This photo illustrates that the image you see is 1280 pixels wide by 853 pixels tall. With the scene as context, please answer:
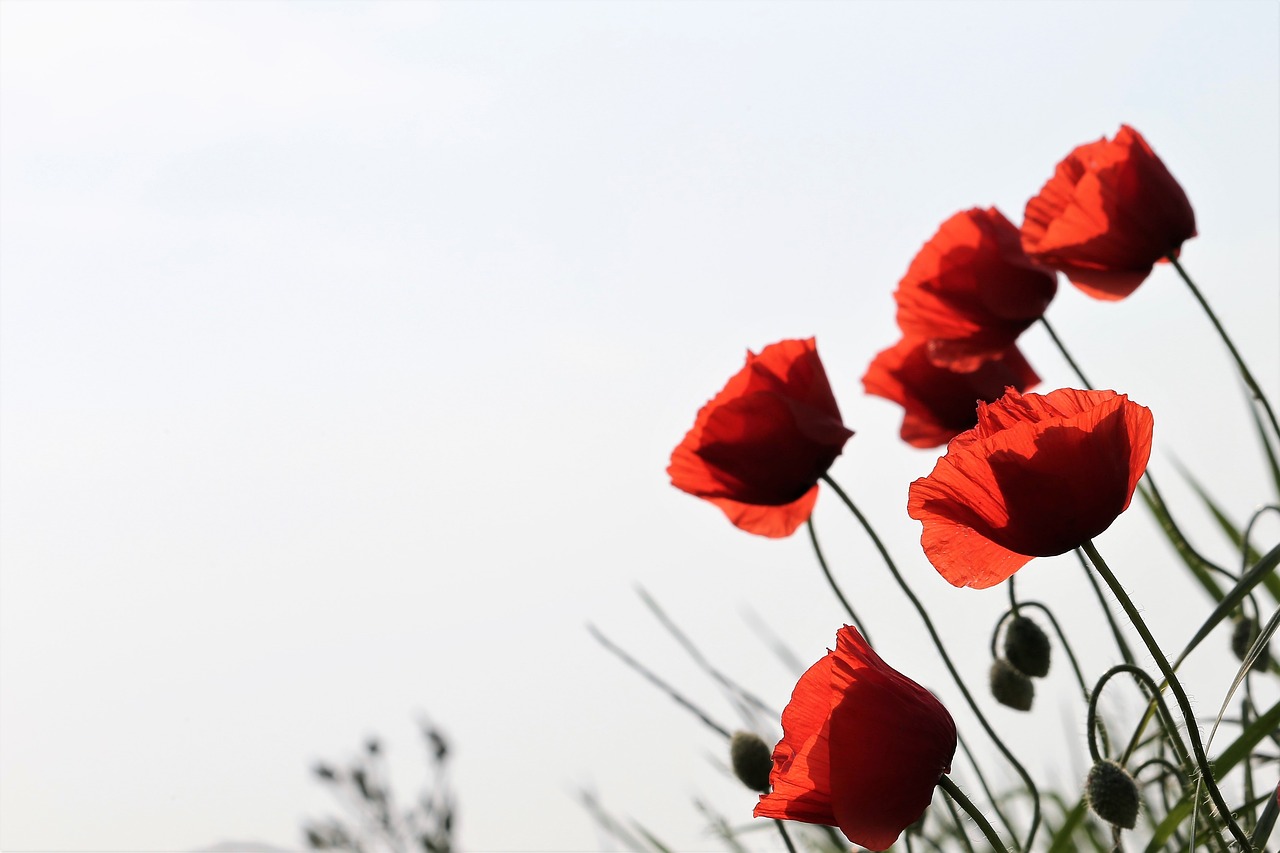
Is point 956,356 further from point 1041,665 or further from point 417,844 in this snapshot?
point 417,844

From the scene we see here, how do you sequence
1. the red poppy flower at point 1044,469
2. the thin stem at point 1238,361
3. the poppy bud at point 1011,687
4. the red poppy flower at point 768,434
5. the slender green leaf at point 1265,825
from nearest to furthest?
the slender green leaf at point 1265,825
the red poppy flower at point 1044,469
the thin stem at point 1238,361
the red poppy flower at point 768,434
the poppy bud at point 1011,687

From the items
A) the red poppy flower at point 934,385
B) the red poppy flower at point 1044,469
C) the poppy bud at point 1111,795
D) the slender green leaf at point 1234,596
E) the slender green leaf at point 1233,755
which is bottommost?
the slender green leaf at point 1233,755

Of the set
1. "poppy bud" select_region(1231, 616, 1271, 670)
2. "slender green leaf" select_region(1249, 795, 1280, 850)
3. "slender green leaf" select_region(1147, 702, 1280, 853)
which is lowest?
"slender green leaf" select_region(1249, 795, 1280, 850)

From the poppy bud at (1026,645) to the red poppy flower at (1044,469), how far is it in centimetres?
51

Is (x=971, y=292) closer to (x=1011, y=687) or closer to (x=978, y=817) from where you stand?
(x=1011, y=687)

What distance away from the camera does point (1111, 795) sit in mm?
942

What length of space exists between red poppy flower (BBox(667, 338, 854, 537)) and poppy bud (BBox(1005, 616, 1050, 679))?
25 cm

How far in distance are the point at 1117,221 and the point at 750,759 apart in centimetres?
67

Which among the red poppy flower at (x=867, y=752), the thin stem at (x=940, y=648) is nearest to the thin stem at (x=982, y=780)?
the thin stem at (x=940, y=648)

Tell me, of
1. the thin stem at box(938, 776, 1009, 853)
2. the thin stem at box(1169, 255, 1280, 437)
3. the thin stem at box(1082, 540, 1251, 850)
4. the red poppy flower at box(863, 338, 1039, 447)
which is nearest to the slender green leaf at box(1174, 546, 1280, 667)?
the thin stem at box(1082, 540, 1251, 850)

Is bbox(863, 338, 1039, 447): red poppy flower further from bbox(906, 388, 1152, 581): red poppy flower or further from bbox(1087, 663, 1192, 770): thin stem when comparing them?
bbox(906, 388, 1152, 581): red poppy flower

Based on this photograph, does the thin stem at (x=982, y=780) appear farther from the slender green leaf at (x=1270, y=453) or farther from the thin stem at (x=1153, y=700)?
the slender green leaf at (x=1270, y=453)

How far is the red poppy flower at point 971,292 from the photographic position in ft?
5.05

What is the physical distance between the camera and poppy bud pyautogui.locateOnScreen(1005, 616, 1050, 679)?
52.8 inches
